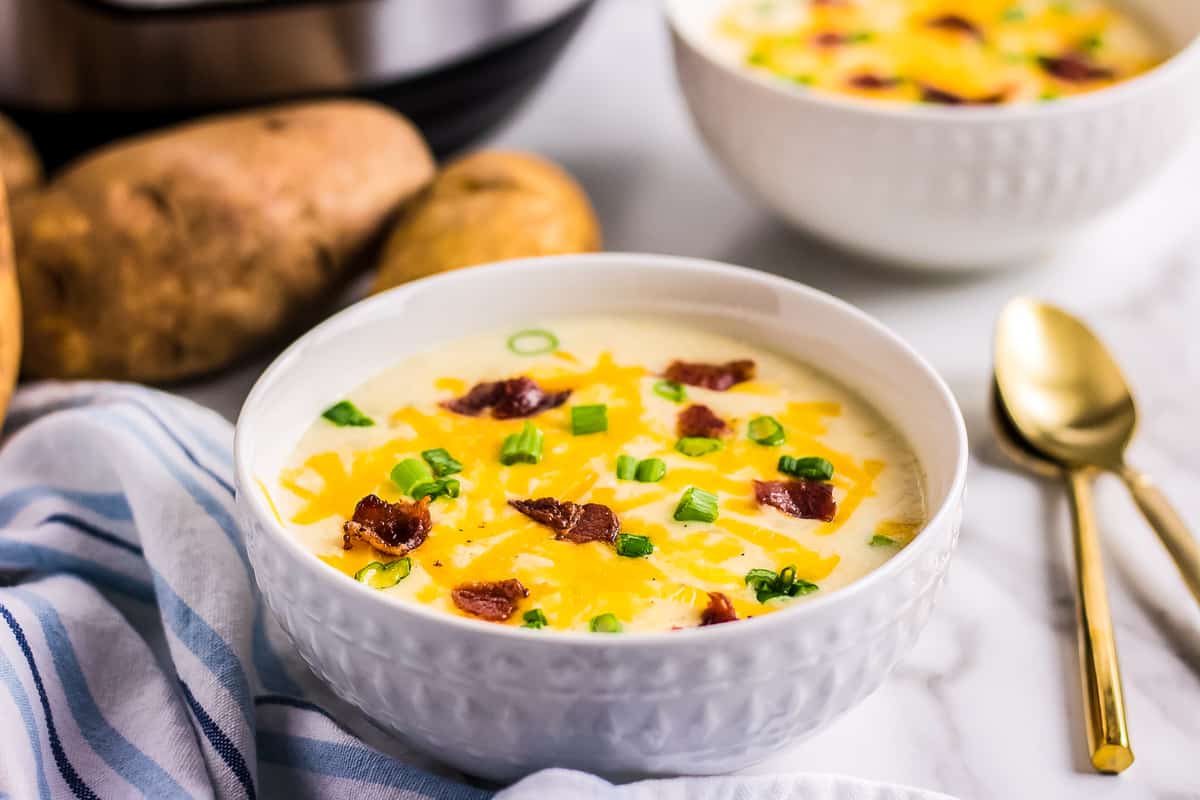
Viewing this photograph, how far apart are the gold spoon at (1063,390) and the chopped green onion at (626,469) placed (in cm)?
53

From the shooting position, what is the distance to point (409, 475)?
1.18 metres

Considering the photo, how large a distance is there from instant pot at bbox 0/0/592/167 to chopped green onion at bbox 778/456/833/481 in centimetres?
92

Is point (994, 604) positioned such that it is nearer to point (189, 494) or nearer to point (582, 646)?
point (582, 646)

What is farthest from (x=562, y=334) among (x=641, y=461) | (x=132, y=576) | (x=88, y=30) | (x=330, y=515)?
(x=88, y=30)

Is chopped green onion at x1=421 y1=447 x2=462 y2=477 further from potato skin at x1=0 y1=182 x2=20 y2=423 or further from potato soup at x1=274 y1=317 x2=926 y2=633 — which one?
potato skin at x1=0 y1=182 x2=20 y2=423

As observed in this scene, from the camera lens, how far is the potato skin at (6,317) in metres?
1.43

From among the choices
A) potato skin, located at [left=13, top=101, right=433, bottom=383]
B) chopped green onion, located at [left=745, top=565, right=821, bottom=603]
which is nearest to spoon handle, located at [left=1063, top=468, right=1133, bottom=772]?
chopped green onion, located at [left=745, top=565, right=821, bottom=603]

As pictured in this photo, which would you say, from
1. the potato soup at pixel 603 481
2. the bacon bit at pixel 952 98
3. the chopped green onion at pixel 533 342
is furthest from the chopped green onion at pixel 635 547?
the bacon bit at pixel 952 98

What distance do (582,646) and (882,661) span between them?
0.80 ft

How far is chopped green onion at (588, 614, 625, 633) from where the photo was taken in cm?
100

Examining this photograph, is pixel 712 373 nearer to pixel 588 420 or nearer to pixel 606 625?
pixel 588 420

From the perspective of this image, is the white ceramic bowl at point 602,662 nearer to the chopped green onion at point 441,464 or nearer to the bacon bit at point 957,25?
the chopped green onion at point 441,464

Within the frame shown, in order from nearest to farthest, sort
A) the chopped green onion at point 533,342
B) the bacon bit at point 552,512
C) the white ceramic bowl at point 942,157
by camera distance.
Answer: the bacon bit at point 552,512 → the chopped green onion at point 533,342 → the white ceramic bowl at point 942,157

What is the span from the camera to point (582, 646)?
92cm
